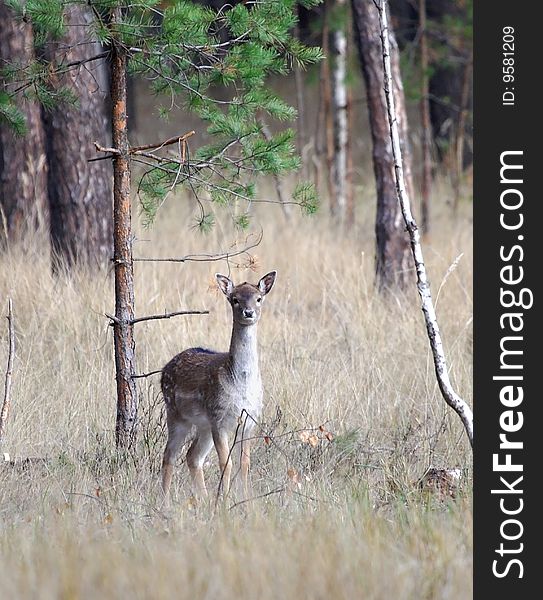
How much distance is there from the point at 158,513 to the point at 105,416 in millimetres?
2278

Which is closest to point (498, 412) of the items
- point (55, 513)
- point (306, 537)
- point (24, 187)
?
point (306, 537)

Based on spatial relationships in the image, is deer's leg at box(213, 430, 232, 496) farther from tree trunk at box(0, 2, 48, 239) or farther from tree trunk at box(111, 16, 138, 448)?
tree trunk at box(0, 2, 48, 239)

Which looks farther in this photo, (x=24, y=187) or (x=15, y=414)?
(x=24, y=187)

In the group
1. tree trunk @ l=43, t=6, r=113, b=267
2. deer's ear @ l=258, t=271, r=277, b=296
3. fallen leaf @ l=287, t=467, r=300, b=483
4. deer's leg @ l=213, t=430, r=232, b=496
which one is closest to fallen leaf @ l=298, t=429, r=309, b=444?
fallen leaf @ l=287, t=467, r=300, b=483

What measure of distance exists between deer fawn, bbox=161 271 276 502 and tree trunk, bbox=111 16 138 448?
10.8 inches

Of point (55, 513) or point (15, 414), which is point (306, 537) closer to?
point (55, 513)

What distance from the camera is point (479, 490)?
6.19m

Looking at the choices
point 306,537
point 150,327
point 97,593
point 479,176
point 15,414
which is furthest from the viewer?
point 150,327

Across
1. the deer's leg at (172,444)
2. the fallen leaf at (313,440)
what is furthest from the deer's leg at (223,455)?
the fallen leaf at (313,440)

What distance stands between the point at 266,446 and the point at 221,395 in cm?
71

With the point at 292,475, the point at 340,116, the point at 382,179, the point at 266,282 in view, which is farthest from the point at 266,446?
the point at 340,116

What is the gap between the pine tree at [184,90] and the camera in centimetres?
702

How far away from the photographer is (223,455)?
7.05 m

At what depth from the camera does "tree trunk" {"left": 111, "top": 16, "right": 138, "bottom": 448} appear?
724 cm
